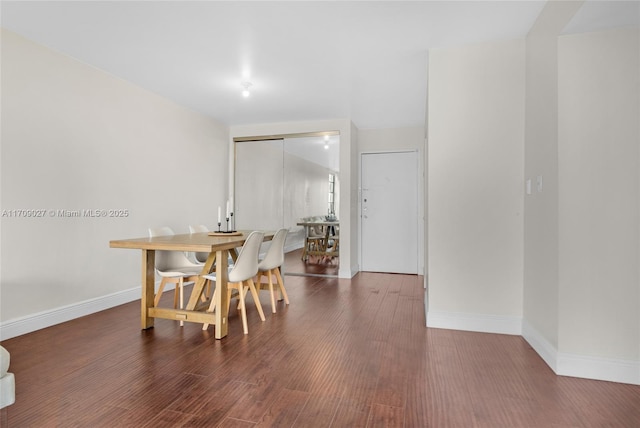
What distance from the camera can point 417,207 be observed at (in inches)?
220

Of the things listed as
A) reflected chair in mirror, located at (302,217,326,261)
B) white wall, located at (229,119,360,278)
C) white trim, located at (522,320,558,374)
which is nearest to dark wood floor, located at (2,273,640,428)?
white trim, located at (522,320,558,374)

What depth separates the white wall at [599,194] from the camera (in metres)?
2.01

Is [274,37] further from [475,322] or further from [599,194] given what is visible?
[475,322]

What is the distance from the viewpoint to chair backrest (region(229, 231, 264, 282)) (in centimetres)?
283

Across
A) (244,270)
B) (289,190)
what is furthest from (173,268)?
(289,190)

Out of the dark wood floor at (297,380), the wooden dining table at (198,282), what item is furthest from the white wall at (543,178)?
the wooden dining table at (198,282)

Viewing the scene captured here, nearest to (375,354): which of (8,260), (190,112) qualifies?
(8,260)

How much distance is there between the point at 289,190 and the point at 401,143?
6.54ft

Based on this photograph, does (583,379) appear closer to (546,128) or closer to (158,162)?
(546,128)

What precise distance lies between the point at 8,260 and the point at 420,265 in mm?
4924

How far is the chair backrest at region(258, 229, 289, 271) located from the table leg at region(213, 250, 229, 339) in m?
0.63

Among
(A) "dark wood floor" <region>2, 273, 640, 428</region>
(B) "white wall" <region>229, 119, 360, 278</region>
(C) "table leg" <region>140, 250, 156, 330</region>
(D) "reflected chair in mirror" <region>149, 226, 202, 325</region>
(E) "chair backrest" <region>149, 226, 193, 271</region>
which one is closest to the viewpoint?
(A) "dark wood floor" <region>2, 273, 640, 428</region>

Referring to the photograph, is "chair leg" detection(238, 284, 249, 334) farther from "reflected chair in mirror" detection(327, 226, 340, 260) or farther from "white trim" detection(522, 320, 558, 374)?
"reflected chair in mirror" detection(327, 226, 340, 260)

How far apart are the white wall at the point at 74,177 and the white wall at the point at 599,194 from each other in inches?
154
